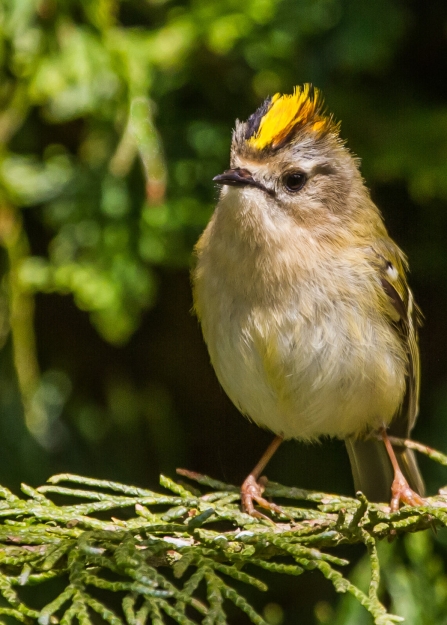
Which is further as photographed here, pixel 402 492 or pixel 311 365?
pixel 402 492

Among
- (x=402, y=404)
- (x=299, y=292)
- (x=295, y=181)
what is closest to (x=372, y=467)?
(x=402, y=404)

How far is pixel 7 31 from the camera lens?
241 cm

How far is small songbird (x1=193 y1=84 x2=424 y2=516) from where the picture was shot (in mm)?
2045

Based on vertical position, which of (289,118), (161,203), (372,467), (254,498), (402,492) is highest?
(289,118)

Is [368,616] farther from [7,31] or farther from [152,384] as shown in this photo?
[7,31]

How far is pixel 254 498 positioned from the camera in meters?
2.04

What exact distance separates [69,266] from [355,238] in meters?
0.88

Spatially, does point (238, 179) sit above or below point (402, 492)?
above

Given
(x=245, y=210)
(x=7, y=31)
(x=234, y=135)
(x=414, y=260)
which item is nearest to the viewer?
(x=245, y=210)

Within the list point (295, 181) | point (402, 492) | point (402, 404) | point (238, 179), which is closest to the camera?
point (238, 179)

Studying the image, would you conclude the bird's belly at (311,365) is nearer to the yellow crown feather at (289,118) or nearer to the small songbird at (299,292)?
the small songbird at (299,292)

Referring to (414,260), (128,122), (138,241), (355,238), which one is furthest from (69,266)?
(414,260)

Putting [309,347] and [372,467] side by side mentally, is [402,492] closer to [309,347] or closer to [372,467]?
[372,467]

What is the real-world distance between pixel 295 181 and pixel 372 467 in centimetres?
99
